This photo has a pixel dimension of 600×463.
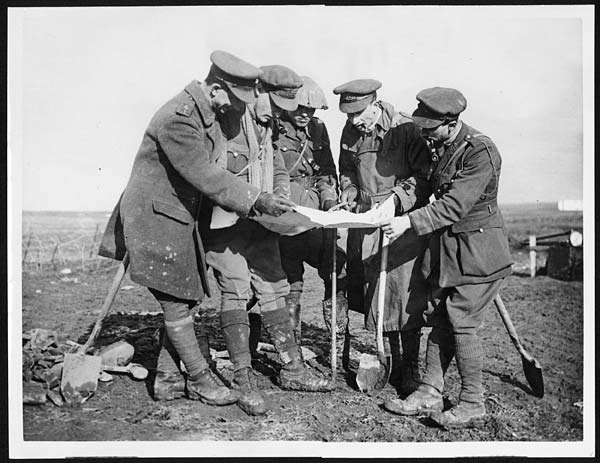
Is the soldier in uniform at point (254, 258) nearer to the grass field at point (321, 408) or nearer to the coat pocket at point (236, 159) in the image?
the coat pocket at point (236, 159)

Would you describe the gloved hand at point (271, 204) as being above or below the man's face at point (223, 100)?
below

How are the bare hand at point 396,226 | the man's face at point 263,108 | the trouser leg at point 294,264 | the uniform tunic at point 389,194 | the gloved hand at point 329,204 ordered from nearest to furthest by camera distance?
the bare hand at point 396,226
the man's face at point 263,108
the uniform tunic at point 389,194
the gloved hand at point 329,204
the trouser leg at point 294,264

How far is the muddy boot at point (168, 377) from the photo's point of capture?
479 centimetres

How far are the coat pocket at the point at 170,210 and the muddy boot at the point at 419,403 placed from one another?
1.99m

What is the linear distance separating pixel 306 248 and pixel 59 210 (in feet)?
10.2

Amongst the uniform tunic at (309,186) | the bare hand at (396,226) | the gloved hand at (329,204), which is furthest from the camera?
the uniform tunic at (309,186)

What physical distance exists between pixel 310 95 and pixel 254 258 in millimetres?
1344

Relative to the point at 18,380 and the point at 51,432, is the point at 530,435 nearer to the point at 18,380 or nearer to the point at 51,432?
the point at 51,432

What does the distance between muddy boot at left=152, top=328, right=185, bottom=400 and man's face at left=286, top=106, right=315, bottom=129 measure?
1971 millimetres

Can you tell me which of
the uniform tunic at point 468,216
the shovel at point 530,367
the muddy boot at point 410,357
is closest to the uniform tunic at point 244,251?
the muddy boot at point 410,357

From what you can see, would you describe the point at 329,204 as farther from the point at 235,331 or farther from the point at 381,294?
the point at 235,331

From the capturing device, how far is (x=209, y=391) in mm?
4680

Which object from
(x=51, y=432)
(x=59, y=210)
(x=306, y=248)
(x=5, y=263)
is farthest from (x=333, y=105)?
(x=51, y=432)

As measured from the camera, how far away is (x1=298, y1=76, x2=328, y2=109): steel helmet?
16.6 ft
